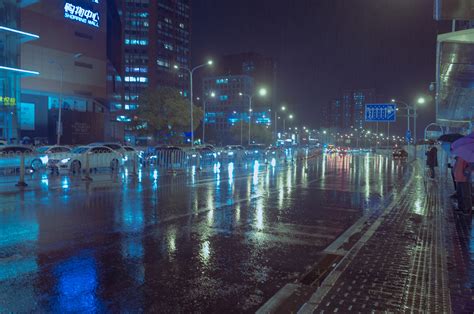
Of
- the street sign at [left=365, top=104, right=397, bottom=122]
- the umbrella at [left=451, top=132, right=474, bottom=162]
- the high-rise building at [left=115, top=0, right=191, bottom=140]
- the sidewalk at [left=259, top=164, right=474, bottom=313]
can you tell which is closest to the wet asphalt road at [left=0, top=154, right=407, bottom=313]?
the sidewalk at [left=259, top=164, right=474, bottom=313]

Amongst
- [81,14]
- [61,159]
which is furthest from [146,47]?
[61,159]

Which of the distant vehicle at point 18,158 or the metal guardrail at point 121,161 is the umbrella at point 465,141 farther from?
the distant vehicle at point 18,158

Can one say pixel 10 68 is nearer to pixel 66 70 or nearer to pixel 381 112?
pixel 66 70

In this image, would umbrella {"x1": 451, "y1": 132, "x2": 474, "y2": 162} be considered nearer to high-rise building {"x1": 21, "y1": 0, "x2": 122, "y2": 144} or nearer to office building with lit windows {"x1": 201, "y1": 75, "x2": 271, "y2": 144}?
high-rise building {"x1": 21, "y1": 0, "x2": 122, "y2": 144}

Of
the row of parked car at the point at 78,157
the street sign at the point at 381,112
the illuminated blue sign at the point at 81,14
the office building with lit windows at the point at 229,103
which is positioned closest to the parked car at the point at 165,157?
the row of parked car at the point at 78,157

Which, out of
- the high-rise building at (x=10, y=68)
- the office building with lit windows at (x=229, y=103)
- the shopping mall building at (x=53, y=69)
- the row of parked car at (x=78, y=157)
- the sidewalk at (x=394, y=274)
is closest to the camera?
the sidewalk at (x=394, y=274)

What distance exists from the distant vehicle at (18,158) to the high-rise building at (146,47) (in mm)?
112193

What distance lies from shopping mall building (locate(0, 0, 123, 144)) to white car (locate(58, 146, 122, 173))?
2633 centimetres

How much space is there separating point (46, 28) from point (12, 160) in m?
A: 43.1

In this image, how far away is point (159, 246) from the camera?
7406 mm

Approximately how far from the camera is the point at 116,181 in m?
19.0

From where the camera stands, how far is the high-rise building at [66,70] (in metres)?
57.4

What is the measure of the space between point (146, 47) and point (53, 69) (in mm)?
89505

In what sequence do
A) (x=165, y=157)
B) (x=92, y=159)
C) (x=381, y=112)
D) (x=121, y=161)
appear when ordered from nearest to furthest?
(x=92, y=159) → (x=121, y=161) → (x=165, y=157) → (x=381, y=112)
